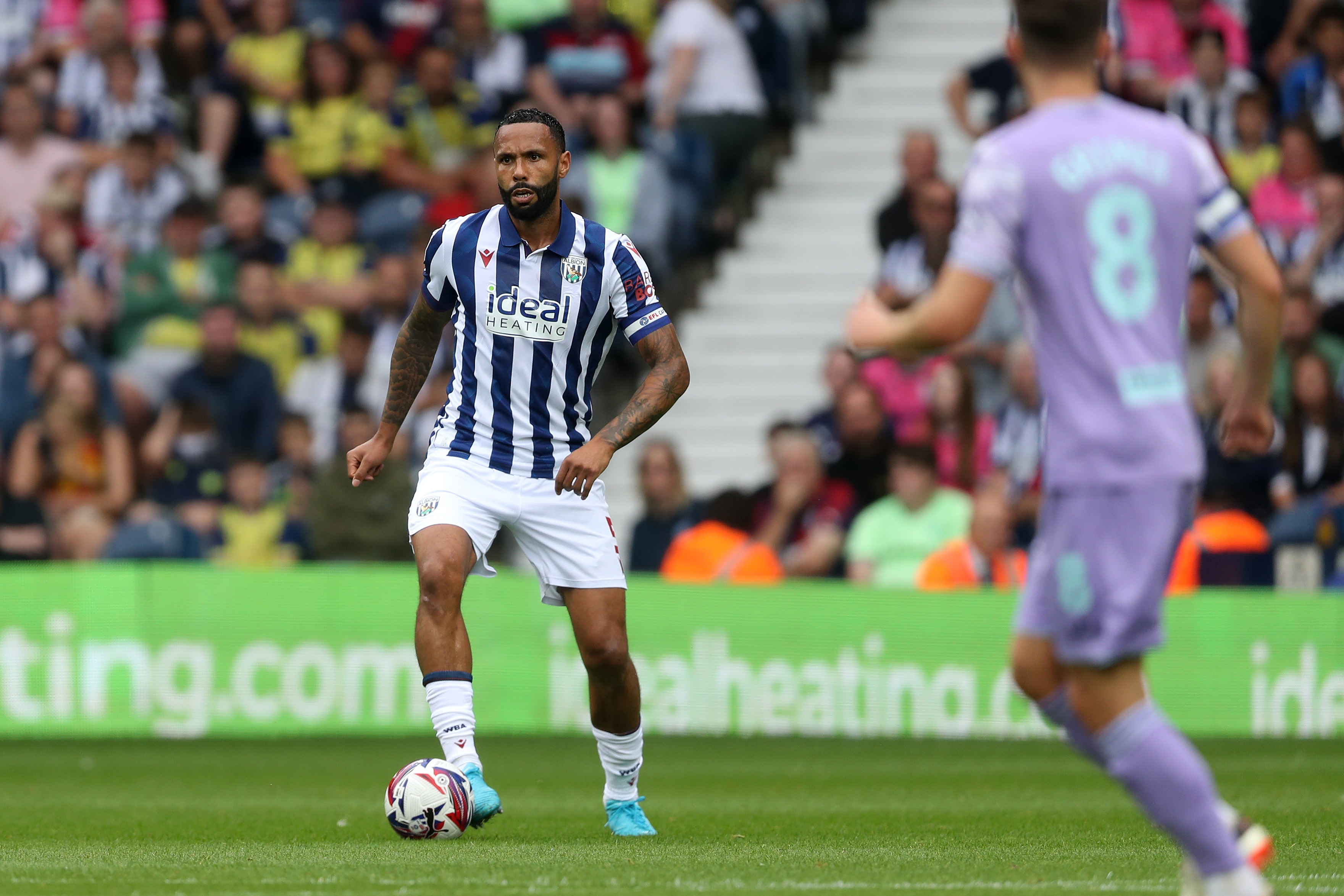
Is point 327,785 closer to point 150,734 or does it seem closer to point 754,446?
point 150,734

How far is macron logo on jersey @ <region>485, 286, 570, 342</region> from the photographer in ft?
25.8

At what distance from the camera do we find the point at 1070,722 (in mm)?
5156

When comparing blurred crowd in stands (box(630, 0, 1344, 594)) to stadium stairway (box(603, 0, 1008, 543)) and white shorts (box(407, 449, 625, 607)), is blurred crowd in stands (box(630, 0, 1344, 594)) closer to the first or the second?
stadium stairway (box(603, 0, 1008, 543))

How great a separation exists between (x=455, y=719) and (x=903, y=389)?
8.97 m

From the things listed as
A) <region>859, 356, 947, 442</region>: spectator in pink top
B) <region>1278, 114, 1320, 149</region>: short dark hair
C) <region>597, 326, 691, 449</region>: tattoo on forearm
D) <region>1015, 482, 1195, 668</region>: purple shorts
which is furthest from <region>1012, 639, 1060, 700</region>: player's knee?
<region>1278, 114, 1320, 149</region>: short dark hair

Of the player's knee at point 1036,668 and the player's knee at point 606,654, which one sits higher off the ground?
the player's knee at point 1036,668

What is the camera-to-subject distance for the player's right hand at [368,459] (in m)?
7.88

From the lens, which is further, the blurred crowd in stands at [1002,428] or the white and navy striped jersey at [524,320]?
the blurred crowd in stands at [1002,428]

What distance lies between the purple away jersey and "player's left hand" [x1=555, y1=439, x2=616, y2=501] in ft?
8.87

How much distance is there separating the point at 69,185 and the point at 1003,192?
559 inches

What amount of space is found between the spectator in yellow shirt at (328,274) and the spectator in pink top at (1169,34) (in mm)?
6597

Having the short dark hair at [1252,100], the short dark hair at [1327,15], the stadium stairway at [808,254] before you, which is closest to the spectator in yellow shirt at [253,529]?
the stadium stairway at [808,254]

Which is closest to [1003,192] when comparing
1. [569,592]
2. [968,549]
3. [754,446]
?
[569,592]

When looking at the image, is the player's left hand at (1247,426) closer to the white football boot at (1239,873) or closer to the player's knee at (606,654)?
the white football boot at (1239,873)
